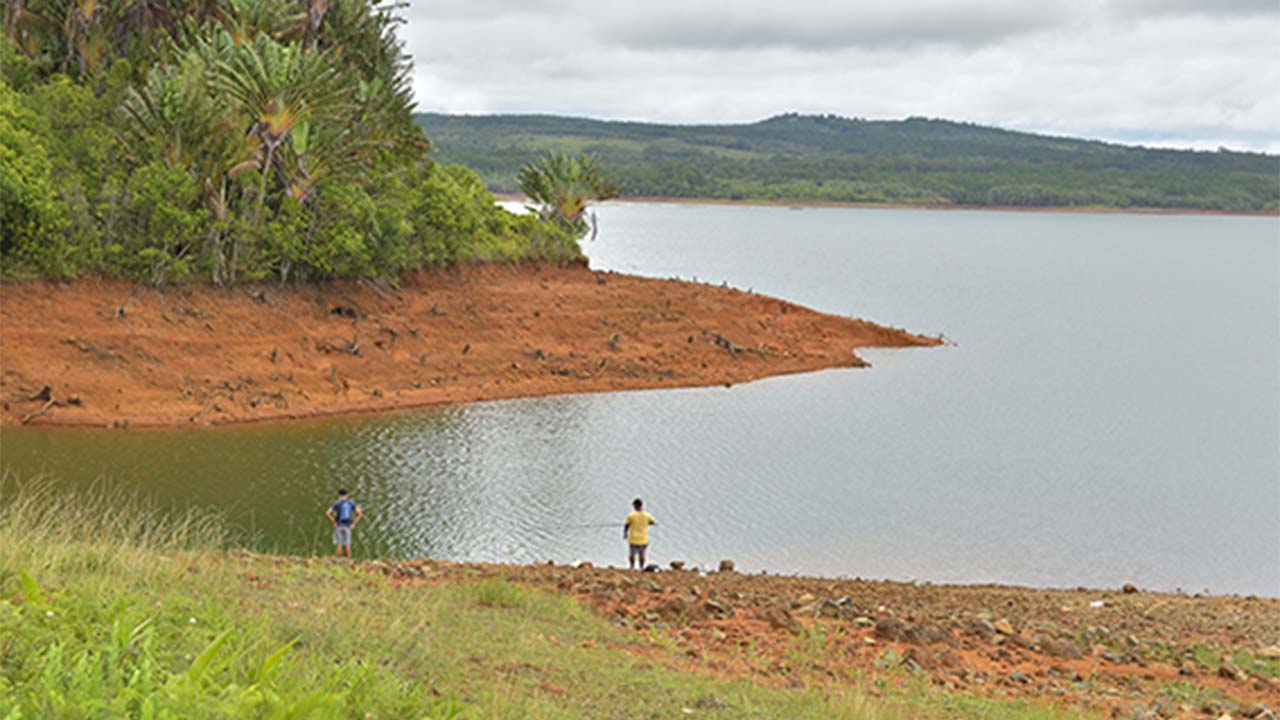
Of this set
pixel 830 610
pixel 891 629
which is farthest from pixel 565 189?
pixel 891 629

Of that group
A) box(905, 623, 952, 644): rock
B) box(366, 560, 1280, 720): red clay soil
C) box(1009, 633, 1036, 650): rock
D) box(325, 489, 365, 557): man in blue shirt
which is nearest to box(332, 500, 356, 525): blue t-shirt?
box(325, 489, 365, 557): man in blue shirt

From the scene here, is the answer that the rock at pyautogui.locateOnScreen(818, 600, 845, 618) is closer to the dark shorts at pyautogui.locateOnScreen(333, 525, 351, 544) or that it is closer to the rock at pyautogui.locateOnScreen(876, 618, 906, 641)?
the rock at pyautogui.locateOnScreen(876, 618, 906, 641)

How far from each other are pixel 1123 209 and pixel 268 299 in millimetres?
188744

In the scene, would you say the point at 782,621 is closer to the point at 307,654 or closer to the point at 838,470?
the point at 307,654

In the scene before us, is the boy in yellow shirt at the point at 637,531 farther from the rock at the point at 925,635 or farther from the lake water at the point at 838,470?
the rock at the point at 925,635

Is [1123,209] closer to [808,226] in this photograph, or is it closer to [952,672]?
[808,226]

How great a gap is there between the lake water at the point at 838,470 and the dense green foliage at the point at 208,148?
27.6 feet

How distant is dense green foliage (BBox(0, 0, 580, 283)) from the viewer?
34500 mm

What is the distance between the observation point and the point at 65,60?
42.4 m

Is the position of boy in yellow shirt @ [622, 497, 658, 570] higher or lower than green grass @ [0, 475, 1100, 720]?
lower

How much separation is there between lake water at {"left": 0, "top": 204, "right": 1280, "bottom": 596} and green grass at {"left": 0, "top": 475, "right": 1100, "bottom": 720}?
8.40 meters

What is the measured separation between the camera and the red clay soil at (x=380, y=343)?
31.7 m

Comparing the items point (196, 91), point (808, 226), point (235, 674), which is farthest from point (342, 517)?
point (808, 226)

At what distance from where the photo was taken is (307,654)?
28.9 feet
